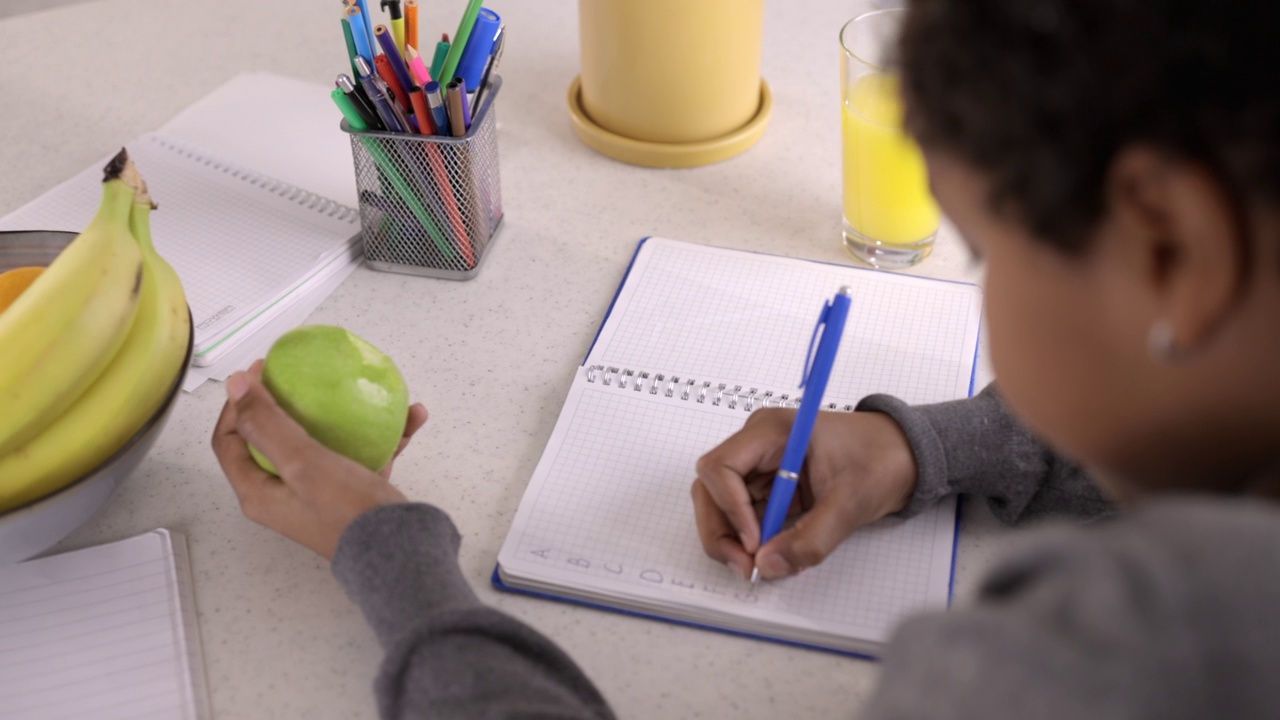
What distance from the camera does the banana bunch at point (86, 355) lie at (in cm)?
66

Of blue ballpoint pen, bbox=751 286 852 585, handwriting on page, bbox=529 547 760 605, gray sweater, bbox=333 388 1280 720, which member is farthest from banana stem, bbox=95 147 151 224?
gray sweater, bbox=333 388 1280 720

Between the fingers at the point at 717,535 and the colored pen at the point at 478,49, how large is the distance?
0.43 meters

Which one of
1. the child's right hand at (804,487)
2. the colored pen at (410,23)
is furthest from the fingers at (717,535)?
the colored pen at (410,23)

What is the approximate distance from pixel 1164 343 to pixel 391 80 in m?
0.68

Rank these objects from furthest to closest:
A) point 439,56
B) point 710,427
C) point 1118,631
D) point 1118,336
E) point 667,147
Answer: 1. point 667,147
2. point 439,56
3. point 710,427
4. point 1118,336
5. point 1118,631

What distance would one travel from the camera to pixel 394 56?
0.91 meters

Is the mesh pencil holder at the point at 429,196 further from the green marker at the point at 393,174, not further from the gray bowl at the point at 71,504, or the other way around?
the gray bowl at the point at 71,504

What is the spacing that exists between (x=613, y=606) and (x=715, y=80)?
618 millimetres

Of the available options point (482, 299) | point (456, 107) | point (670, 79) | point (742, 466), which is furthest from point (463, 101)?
point (742, 466)

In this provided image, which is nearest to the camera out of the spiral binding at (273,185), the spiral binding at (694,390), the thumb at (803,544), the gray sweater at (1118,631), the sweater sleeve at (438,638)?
the gray sweater at (1118,631)

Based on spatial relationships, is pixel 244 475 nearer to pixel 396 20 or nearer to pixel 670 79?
pixel 396 20

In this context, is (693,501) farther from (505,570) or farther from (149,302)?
(149,302)

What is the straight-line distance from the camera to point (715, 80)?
44.9 inches

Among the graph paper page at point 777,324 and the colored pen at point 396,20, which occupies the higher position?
the colored pen at point 396,20
